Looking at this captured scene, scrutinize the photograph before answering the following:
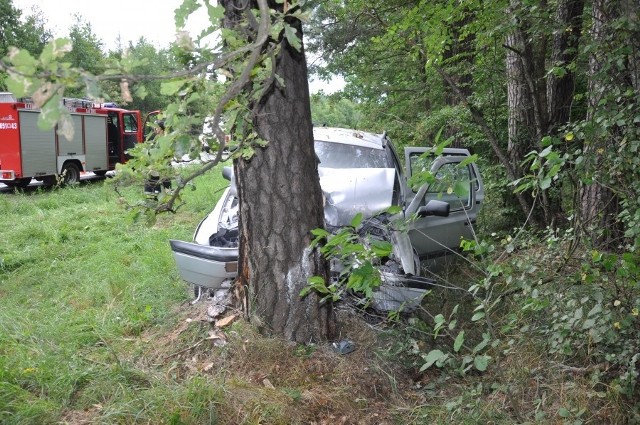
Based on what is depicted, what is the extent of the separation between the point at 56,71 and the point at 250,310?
274cm

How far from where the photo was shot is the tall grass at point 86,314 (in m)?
3.31

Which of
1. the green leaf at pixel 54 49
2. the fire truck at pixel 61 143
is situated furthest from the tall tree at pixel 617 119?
the fire truck at pixel 61 143

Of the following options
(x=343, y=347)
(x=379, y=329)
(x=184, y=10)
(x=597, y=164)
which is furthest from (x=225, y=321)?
(x=597, y=164)

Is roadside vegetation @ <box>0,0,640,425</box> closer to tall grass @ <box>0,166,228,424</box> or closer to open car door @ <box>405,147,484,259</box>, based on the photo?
tall grass @ <box>0,166,228,424</box>

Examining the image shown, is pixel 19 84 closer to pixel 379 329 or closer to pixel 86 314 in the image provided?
pixel 379 329

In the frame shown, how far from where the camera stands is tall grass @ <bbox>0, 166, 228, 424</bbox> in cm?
331

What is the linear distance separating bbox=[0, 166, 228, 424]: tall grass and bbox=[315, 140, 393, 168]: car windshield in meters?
1.52

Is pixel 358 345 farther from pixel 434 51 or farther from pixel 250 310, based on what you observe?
pixel 434 51

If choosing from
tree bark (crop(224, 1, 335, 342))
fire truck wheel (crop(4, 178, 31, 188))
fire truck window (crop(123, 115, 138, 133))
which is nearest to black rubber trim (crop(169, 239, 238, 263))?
tree bark (crop(224, 1, 335, 342))

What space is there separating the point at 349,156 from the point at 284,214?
263 cm

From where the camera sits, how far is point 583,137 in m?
3.61

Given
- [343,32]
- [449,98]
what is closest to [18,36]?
[343,32]

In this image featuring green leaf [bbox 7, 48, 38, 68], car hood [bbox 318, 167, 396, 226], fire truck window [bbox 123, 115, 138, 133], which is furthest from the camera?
fire truck window [bbox 123, 115, 138, 133]

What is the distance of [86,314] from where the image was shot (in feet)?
15.9
